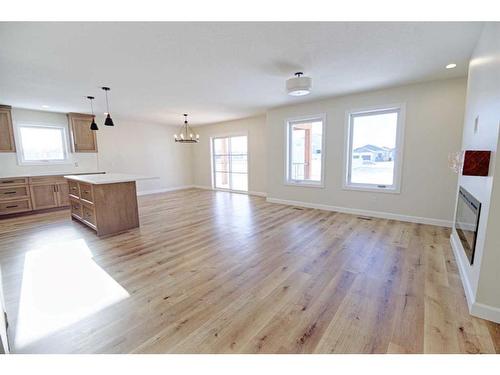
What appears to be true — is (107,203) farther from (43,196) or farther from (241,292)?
(43,196)

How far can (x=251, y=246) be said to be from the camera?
307 centimetres

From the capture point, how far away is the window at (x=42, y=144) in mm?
5289

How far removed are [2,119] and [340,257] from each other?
7336 mm

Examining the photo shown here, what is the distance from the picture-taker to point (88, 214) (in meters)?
3.84

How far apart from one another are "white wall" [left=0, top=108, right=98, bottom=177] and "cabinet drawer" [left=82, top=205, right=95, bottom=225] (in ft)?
8.73

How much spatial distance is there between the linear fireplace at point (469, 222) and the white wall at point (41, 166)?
7.90 meters

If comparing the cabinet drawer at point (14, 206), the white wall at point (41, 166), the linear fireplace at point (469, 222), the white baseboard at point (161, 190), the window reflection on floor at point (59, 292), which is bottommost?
the window reflection on floor at point (59, 292)

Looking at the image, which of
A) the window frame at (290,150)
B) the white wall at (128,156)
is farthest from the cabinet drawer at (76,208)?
the window frame at (290,150)

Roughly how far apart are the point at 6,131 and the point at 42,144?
2.32 ft

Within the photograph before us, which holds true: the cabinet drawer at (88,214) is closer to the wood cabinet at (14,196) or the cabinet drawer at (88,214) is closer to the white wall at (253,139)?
the wood cabinet at (14,196)

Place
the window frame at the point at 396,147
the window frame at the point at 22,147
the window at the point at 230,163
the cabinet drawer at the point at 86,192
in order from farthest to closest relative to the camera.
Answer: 1. the window at the point at 230,163
2. the window frame at the point at 22,147
3. the window frame at the point at 396,147
4. the cabinet drawer at the point at 86,192

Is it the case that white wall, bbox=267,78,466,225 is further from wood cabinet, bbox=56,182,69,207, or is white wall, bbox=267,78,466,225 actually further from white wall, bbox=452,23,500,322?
wood cabinet, bbox=56,182,69,207

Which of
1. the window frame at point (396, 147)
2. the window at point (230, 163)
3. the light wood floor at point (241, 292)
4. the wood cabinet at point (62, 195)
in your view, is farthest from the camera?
the window at point (230, 163)
